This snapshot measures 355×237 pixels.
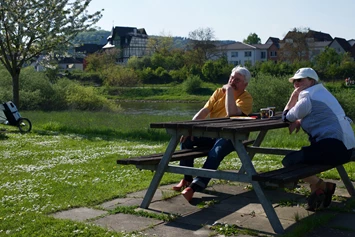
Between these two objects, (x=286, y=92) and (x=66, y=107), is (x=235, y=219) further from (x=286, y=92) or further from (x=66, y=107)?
(x=286, y=92)

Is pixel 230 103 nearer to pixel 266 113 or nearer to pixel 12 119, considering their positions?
pixel 266 113

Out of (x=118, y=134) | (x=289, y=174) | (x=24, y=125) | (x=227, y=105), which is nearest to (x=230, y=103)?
(x=227, y=105)

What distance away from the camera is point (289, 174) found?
206 inches

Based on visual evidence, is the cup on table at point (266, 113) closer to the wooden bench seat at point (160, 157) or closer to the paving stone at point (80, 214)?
the wooden bench seat at point (160, 157)

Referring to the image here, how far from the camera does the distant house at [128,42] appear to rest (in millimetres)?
→ 140000

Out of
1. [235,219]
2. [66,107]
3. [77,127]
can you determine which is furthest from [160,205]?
[66,107]

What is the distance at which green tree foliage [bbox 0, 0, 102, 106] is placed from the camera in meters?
20.0

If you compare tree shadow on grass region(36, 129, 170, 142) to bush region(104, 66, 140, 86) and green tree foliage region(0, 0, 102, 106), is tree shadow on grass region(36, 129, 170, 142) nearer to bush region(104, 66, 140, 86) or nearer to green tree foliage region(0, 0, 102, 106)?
green tree foliage region(0, 0, 102, 106)

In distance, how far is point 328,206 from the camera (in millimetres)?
6207

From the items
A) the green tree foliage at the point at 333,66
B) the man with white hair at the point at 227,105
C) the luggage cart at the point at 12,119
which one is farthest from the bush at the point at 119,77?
the man with white hair at the point at 227,105

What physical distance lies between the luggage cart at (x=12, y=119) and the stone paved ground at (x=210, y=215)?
35.3 ft

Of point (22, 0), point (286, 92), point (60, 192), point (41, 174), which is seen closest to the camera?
point (60, 192)

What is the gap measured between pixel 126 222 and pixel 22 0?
1714cm

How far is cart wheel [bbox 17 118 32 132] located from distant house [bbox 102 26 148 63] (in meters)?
122
